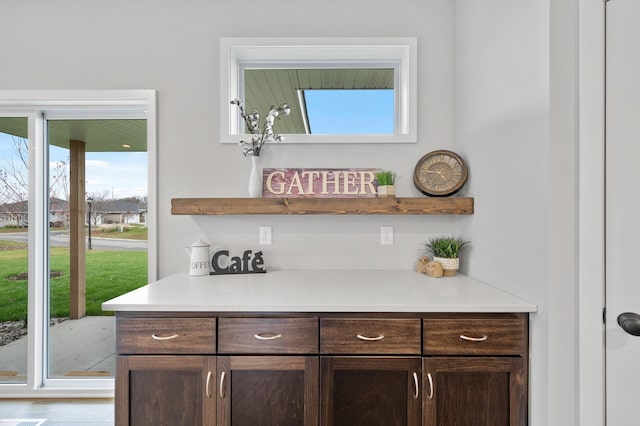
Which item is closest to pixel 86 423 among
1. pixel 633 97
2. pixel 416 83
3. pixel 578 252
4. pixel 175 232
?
pixel 175 232

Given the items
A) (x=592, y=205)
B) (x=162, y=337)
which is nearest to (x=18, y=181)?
(x=162, y=337)

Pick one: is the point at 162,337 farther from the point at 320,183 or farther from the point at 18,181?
the point at 18,181

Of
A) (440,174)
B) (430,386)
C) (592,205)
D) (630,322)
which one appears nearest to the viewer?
(630,322)

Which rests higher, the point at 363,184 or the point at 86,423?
the point at 363,184

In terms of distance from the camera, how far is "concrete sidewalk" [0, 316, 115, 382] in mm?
2172

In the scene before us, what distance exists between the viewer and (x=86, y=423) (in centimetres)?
190

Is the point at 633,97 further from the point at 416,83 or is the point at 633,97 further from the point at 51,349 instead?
the point at 51,349

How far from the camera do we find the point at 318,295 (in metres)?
1.42

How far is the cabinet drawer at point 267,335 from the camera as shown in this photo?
4.22 ft

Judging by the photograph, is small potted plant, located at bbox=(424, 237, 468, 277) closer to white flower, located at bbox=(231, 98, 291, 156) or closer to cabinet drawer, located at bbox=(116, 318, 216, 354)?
white flower, located at bbox=(231, 98, 291, 156)

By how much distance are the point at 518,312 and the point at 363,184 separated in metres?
1.07

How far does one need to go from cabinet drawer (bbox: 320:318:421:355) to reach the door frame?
1.88 ft

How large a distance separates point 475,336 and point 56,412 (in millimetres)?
2530

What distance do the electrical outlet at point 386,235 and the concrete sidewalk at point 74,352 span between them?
200 centimetres
